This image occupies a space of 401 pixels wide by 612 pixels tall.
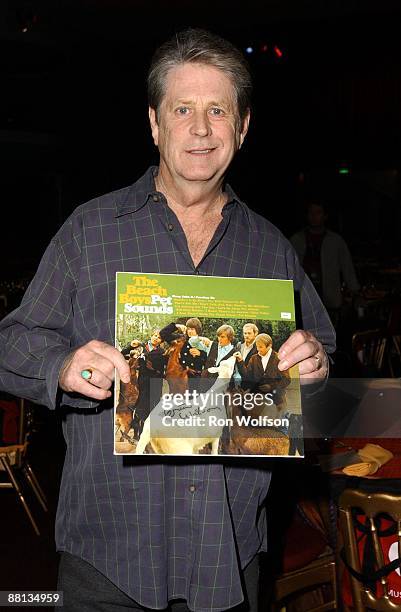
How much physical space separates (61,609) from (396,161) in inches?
560

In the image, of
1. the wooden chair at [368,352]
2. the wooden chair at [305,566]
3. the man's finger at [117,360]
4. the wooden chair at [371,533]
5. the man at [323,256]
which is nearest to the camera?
the man's finger at [117,360]

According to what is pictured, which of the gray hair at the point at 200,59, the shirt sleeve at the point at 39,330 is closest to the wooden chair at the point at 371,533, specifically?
the shirt sleeve at the point at 39,330

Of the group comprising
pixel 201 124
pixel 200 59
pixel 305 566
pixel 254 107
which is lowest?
pixel 305 566

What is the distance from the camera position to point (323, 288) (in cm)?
684

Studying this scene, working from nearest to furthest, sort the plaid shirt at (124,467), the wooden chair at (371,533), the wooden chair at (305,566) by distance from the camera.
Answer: the plaid shirt at (124,467) < the wooden chair at (371,533) < the wooden chair at (305,566)

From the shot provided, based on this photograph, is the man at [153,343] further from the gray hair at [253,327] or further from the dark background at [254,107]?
the dark background at [254,107]

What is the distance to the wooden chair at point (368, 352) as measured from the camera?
4395 millimetres

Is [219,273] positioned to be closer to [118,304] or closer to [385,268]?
[118,304]

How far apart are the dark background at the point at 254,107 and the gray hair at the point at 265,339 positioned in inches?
344

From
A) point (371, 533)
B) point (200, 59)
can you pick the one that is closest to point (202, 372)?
point (200, 59)

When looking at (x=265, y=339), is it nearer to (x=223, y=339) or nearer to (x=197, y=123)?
(x=223, y=339)

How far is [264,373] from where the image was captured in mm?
1383

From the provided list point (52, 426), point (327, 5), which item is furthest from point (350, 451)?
point (327, 5)

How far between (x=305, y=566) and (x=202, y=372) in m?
1.45
